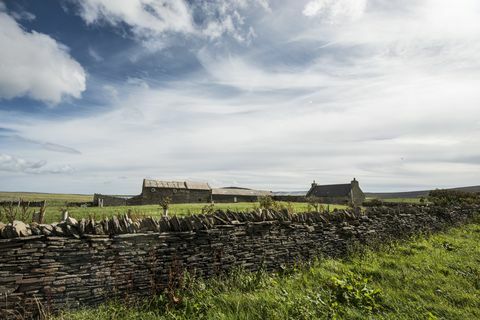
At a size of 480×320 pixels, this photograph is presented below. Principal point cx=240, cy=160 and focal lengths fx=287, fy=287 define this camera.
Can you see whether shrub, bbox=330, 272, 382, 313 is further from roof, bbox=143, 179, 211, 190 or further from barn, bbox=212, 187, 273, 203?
barn, bbox=212, 187, 273, 203

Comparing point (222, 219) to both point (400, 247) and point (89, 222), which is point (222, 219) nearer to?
point (89, 222)

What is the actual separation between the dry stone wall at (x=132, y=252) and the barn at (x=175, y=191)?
102ft

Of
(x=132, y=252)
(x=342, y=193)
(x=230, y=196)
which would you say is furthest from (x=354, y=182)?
A: (x=132, y=252)

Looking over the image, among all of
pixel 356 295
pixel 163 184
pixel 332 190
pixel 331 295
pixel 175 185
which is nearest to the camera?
pixel 356 295

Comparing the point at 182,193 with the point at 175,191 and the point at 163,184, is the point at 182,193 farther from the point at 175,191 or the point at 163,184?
the point at 163,184

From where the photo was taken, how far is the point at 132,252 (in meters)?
5.79

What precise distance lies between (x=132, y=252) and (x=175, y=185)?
39556 mm

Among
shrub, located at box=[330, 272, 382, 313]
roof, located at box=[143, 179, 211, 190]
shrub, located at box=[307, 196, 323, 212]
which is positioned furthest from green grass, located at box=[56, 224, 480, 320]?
roof, located at box=[143, 179, 211, 190]

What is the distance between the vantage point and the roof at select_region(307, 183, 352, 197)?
195 feet

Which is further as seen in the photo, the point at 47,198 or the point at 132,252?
the point at 47,198

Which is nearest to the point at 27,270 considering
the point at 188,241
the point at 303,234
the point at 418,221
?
the point at 188,241

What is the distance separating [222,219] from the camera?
7086mm

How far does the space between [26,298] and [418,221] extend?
1410cm

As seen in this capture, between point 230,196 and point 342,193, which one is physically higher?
point 342,193
